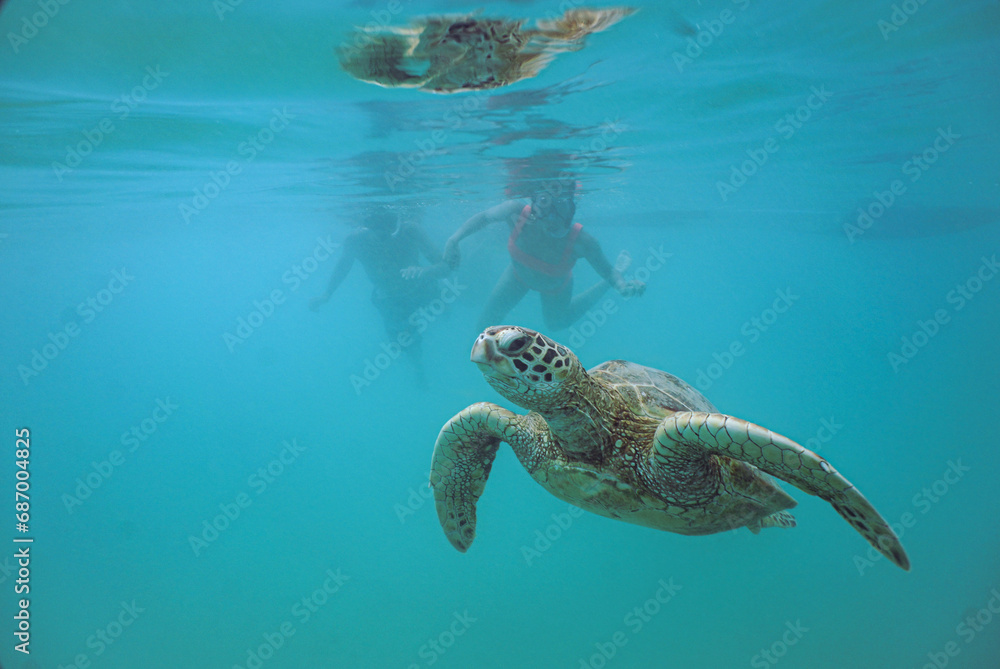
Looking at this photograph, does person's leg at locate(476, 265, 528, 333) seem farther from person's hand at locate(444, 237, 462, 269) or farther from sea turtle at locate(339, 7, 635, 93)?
sea turtle at locate(339, 7, 635, 93)

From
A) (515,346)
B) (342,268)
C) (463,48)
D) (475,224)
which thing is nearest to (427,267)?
(475,224)

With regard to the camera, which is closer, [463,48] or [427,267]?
[463,48]

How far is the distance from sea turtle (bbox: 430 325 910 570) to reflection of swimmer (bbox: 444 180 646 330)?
21.2 feet

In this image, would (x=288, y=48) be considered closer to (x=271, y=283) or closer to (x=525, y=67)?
(x=525, y=67)

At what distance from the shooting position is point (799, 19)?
648 centimetres

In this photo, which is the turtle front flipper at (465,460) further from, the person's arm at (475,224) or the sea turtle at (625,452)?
→ the person's arm at (475,224)

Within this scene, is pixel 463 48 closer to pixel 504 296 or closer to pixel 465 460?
pixel 465 460

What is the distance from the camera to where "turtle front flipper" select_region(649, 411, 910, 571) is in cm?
261

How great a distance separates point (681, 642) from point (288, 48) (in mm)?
11061

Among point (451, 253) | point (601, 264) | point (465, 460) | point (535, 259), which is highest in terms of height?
point (465, 460)

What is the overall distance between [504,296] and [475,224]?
2191 millimetres

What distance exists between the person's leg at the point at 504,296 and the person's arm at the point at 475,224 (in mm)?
1301

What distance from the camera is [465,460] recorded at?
4.11 m

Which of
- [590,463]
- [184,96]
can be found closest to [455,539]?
[590,463]
